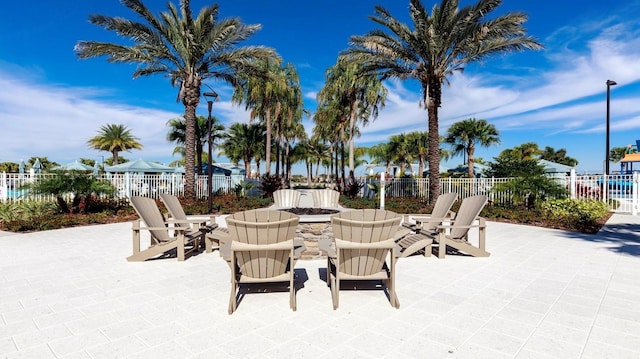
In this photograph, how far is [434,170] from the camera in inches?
510

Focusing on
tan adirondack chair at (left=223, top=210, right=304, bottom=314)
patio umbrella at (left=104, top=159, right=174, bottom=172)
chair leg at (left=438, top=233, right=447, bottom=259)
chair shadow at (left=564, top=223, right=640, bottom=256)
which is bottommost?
chair shadow at (left=564, top=223, right=640, bottom=256)

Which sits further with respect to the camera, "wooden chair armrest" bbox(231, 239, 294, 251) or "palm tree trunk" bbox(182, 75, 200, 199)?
"palm tree trunk" bbox(182, 75, 200, 199)

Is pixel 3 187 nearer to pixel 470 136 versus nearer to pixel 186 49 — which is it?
pixel 186 49

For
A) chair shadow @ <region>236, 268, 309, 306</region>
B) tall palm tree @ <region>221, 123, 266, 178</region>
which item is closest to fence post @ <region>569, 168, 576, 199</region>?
chair shadow @ <region>236, 268, 309, 306</region>

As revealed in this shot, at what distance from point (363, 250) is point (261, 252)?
1.10 meters

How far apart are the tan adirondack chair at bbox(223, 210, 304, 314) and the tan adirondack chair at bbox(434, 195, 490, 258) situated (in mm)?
3036

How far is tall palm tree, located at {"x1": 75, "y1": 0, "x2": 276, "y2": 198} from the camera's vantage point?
12.1 metres

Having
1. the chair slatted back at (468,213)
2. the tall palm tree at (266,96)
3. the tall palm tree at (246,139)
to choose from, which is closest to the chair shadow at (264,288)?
the chair slatted back at (468,213)

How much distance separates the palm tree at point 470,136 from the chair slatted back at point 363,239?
20.2 metres

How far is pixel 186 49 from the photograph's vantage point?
1298cm

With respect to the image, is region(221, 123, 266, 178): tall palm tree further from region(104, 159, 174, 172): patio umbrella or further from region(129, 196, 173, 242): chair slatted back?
region(129, 196, 173, 242): chair slatted back

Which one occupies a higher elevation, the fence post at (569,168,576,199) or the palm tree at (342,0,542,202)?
the palm tree at (342,0,542,202)

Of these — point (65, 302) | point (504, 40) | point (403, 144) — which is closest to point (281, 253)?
point (65, 302)

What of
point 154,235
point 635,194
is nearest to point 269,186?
point 154,235
